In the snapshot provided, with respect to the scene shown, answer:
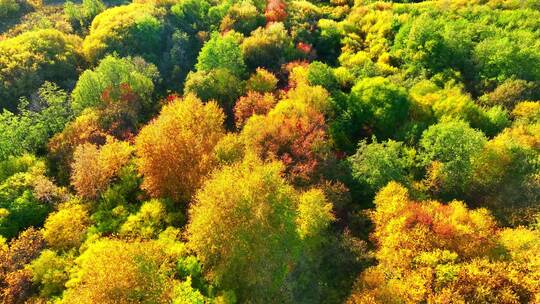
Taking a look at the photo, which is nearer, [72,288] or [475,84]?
[72,288]

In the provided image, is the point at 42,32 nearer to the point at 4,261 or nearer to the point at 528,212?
the point at 4,261

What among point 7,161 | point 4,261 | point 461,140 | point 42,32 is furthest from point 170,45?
point 461,140

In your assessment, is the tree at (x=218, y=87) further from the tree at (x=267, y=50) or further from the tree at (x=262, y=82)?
the tree at (x=267, y=50)

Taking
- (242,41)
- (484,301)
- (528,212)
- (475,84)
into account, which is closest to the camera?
(484,301)

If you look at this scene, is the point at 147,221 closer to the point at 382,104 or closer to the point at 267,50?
the point at 382,104

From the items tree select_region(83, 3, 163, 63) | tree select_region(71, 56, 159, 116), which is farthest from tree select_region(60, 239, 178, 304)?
tree select_region(83, 3, 163, 63)

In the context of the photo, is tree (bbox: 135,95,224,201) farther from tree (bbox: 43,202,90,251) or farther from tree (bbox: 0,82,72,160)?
tree (bbox: 0,82,72,160)

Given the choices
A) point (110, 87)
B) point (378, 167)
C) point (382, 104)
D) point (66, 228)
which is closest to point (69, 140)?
point (110, 87)
